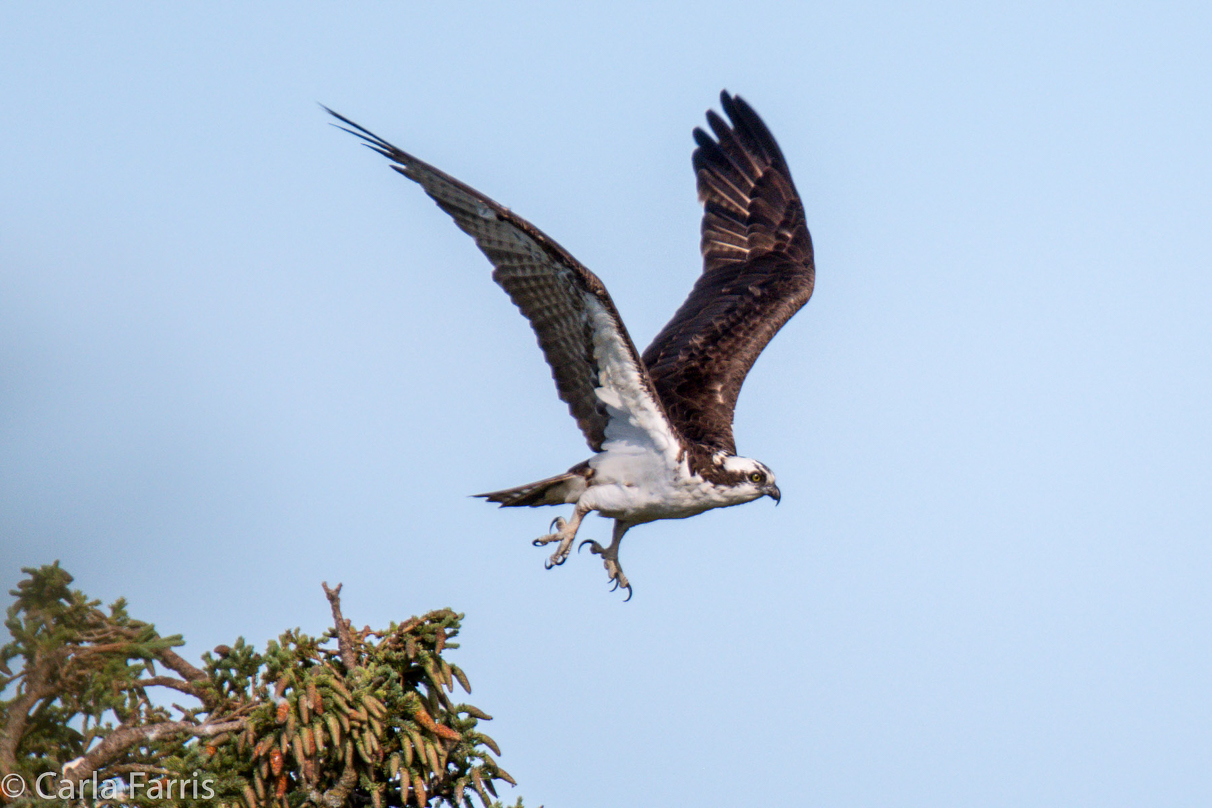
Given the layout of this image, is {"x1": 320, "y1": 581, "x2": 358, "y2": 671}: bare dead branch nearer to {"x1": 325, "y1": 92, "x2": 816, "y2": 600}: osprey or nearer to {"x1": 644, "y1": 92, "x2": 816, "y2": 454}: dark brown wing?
{"x1": 325, "y1": 92, "x2": 816, "y2": 600}: osprey

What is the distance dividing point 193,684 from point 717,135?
9.92 meters

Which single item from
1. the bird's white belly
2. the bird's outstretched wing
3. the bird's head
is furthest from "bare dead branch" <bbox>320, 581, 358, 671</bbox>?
the bird's head

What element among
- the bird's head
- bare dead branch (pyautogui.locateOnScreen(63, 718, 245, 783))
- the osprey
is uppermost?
the osprey

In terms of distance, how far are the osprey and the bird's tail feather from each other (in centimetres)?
1

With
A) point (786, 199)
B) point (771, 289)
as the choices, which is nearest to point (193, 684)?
point (771, 289)

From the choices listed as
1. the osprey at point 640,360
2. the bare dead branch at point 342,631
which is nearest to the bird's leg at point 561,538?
the osprey at point 640,360

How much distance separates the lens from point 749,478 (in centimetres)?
940

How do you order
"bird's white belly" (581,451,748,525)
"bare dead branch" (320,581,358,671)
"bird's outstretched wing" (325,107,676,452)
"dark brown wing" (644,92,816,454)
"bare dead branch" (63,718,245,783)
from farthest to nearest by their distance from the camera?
1. "dark brown wing" (644,92,816,454)
2. "bird's white belly" (581,451,748,525)
3. "bird's outstretched wing" (325,107,676,452)
4. "bare dead branch" (320,581,358,671)
5. "bare dead branch" (63,718,245,783)

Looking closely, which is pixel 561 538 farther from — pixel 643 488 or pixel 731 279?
pixel 731 279

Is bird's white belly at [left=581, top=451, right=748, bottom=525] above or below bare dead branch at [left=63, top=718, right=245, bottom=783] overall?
above

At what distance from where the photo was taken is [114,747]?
17.4ft

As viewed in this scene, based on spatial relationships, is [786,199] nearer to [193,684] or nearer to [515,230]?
[515,230]

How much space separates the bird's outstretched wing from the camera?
7789mm

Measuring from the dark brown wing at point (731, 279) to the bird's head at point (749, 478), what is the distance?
0.47 metres
